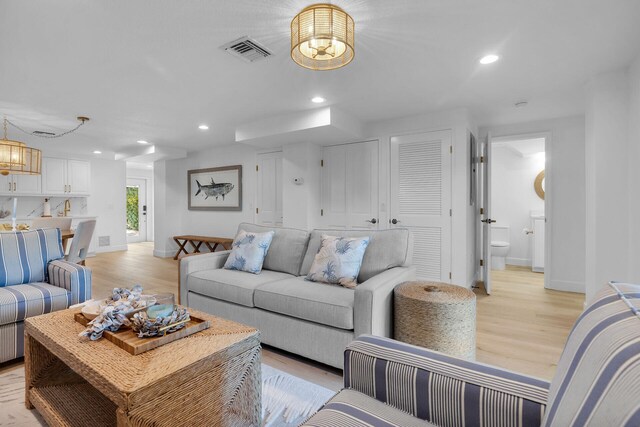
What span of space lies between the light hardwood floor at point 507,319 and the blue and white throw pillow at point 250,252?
2.40ft

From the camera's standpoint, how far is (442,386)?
0.97 m

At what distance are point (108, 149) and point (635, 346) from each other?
25.3 feet

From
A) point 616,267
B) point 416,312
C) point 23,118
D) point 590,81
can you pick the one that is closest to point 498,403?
point 416,312

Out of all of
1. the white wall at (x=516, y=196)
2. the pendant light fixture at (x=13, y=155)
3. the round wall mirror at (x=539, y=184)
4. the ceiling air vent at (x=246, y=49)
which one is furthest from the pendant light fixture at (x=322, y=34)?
the round wall mirror at (x=539, y=184)

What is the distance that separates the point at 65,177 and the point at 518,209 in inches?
358

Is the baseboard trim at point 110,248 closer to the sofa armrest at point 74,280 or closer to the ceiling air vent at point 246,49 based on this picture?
the sofa armrest at point 74,280

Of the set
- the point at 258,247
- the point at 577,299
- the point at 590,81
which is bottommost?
the point at 577,299

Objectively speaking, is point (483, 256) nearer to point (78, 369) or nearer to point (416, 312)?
point (416, 312)

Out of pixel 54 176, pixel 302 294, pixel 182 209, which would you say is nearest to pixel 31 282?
pixel 302 294

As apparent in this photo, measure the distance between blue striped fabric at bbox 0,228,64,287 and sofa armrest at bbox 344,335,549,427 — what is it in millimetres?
2807

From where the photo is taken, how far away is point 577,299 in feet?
12.3

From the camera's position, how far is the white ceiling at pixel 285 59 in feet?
6.38

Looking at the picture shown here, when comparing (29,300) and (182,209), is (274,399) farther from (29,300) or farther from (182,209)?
(182,209)

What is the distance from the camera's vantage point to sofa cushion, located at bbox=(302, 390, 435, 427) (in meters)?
0.94
